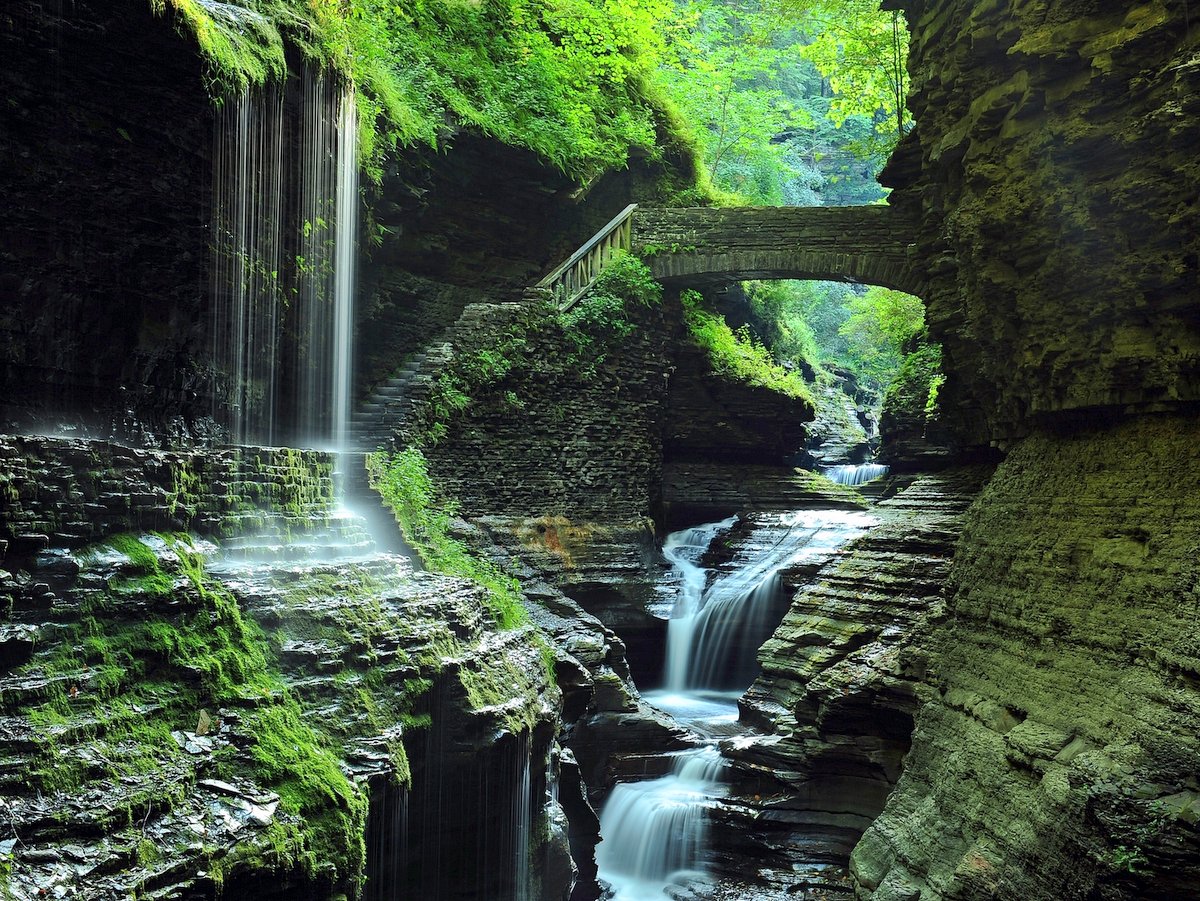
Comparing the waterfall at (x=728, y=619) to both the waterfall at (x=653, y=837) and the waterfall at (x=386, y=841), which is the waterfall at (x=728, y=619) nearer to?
the waterfall at (x=653, y=837)

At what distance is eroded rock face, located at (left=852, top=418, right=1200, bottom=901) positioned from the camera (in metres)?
5.18

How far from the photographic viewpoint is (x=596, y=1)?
2033 cm

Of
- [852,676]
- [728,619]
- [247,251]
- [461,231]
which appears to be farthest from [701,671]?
[461,231]

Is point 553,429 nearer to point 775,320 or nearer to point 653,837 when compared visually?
point 653,837

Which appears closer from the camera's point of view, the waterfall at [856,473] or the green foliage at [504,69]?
the green foliage at [504,69]

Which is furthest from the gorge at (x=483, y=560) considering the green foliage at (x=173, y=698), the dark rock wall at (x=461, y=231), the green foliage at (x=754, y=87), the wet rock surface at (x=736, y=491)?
the green foliage at (x=754, y=87)

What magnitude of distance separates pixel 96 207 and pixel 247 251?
5.94 ft

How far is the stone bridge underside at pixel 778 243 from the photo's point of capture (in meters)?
17.0

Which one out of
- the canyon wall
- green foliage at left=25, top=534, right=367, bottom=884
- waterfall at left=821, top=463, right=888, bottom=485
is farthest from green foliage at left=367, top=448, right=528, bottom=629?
waterfall at left=821, top=463, right=888, bottom=485

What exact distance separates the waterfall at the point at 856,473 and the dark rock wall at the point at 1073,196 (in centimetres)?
1441

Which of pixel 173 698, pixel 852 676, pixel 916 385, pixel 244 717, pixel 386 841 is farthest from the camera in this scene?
pixel 916 385

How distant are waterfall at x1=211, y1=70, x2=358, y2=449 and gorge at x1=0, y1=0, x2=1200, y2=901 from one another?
0.06 metres

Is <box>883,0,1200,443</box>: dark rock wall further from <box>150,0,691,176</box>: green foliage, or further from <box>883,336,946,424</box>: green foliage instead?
<box>883,336,946,424</box>: green foliage

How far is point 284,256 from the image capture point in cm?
1110
